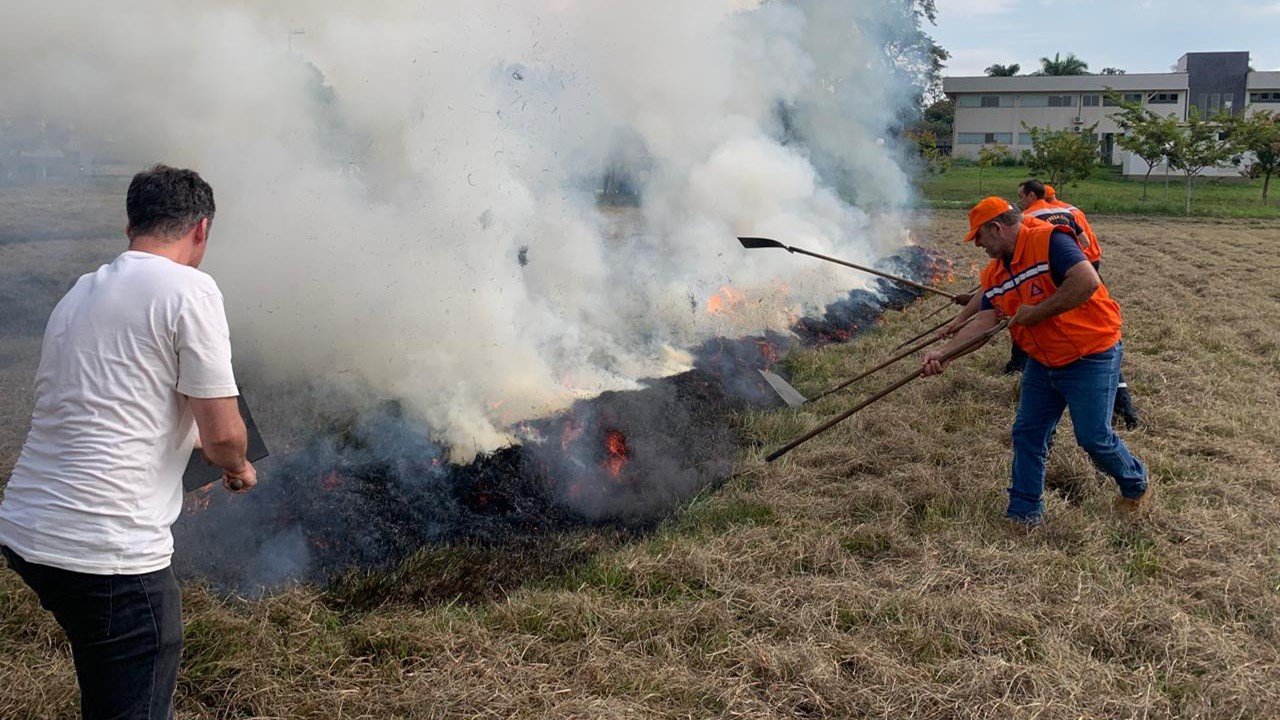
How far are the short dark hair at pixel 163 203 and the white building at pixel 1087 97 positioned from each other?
4807cm

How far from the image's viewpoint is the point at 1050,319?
168 inches

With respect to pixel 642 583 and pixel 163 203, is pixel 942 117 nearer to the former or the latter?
pixel 642 583

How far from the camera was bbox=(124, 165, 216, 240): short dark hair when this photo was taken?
215cm

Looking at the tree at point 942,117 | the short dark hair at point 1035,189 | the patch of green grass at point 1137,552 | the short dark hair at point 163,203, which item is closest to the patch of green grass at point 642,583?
the patch of green grass at point 1137,552

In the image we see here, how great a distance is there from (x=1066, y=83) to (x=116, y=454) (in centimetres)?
5245

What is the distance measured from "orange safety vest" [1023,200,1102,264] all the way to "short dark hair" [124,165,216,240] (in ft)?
15.9

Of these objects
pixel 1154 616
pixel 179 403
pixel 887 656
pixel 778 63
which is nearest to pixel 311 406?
pixel 179 403

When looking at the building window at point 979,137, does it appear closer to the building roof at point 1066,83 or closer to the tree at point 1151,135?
the building roof at point 1066,83

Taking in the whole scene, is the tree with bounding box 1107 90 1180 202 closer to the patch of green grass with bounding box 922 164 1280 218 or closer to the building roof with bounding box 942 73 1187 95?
the patch of green grass with bounding box 922 164 1280 218

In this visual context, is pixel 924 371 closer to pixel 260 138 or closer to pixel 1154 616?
pixel 1154 616

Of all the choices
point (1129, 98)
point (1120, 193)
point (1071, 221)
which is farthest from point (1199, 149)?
point (1071, 221)

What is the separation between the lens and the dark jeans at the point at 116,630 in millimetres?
2016

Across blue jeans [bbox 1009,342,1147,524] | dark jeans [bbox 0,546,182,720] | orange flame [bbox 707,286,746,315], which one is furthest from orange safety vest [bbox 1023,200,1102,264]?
dark jeans [bbox 0,546,182,720]

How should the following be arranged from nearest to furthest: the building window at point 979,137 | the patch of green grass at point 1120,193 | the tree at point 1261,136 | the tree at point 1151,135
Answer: the tree at point 1261,136 < the tree at point 1151,135 < the patch of green grass at point 1120,193 < the building window at point 979,137
